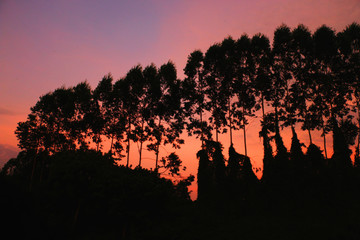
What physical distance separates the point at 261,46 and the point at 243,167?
62.4 feet

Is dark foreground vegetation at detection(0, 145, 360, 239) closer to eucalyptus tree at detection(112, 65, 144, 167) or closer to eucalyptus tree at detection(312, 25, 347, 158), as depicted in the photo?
eucalyptus tree at detection(312, 25, 347, 158)

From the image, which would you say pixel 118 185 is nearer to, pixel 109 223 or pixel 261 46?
pixel 109 223

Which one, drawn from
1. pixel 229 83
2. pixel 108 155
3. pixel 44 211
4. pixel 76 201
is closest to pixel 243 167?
pixel 229 83

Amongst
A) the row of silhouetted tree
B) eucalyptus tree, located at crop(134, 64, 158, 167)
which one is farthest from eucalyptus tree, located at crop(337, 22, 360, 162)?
eucalyptus tree, located at crop(134, 64, 158, 167)

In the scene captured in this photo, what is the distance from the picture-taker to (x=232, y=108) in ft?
113

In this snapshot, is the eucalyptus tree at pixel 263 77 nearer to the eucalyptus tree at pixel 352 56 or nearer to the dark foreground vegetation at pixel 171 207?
the dark foreground vegetation at pixel 171 207

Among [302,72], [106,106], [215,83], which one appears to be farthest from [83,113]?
[302,72]

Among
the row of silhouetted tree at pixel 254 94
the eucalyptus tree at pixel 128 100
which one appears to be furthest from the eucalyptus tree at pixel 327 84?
the eucalyptus tree at pixel 128 100

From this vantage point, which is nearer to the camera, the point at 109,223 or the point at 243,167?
the point at 109,223

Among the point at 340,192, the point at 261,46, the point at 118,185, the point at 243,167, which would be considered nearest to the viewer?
the point at 118,185

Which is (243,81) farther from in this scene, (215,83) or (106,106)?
(106,106)

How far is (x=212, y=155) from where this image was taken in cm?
3325

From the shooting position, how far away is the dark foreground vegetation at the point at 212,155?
18.5 meters

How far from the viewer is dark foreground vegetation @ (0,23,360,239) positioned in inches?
727
